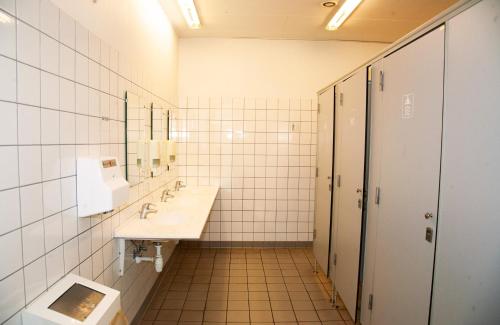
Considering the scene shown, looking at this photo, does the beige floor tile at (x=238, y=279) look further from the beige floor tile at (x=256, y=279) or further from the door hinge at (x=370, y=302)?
the door hinge at (x=370, y=302)

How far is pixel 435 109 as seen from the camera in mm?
1360

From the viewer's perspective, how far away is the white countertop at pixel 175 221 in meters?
1.87

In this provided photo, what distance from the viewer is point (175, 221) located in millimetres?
2377

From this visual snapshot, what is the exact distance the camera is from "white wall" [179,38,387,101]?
3.79 metres

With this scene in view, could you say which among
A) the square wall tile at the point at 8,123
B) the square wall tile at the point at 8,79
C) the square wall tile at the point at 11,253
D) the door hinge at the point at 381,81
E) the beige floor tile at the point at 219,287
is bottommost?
the beige floor tile at the point at 219,287

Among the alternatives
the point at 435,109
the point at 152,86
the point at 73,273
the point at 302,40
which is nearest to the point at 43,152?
the point at 73,273

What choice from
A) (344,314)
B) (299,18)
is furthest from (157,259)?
(299,18)

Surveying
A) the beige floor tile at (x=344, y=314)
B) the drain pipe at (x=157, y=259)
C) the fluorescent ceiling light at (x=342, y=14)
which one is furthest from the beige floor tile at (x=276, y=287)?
the fluorescent ceiling light at (x=342, y=14)

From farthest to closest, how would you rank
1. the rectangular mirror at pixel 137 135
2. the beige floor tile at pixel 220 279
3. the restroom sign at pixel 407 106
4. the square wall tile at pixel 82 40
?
1. the beige floor tile at pixel 220 279
2. the rectangular mirror at pixel 137 135
3. the restroom sign at pixel 407 106
4. the square wall tile at pixel 82 40

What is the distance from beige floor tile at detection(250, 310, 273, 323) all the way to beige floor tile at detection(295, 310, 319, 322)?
24 cm

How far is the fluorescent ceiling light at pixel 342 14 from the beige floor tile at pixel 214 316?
3040 millimetres

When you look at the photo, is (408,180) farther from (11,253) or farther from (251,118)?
(251,118)

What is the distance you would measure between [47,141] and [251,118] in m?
2.84

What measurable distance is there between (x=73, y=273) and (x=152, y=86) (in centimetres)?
179
